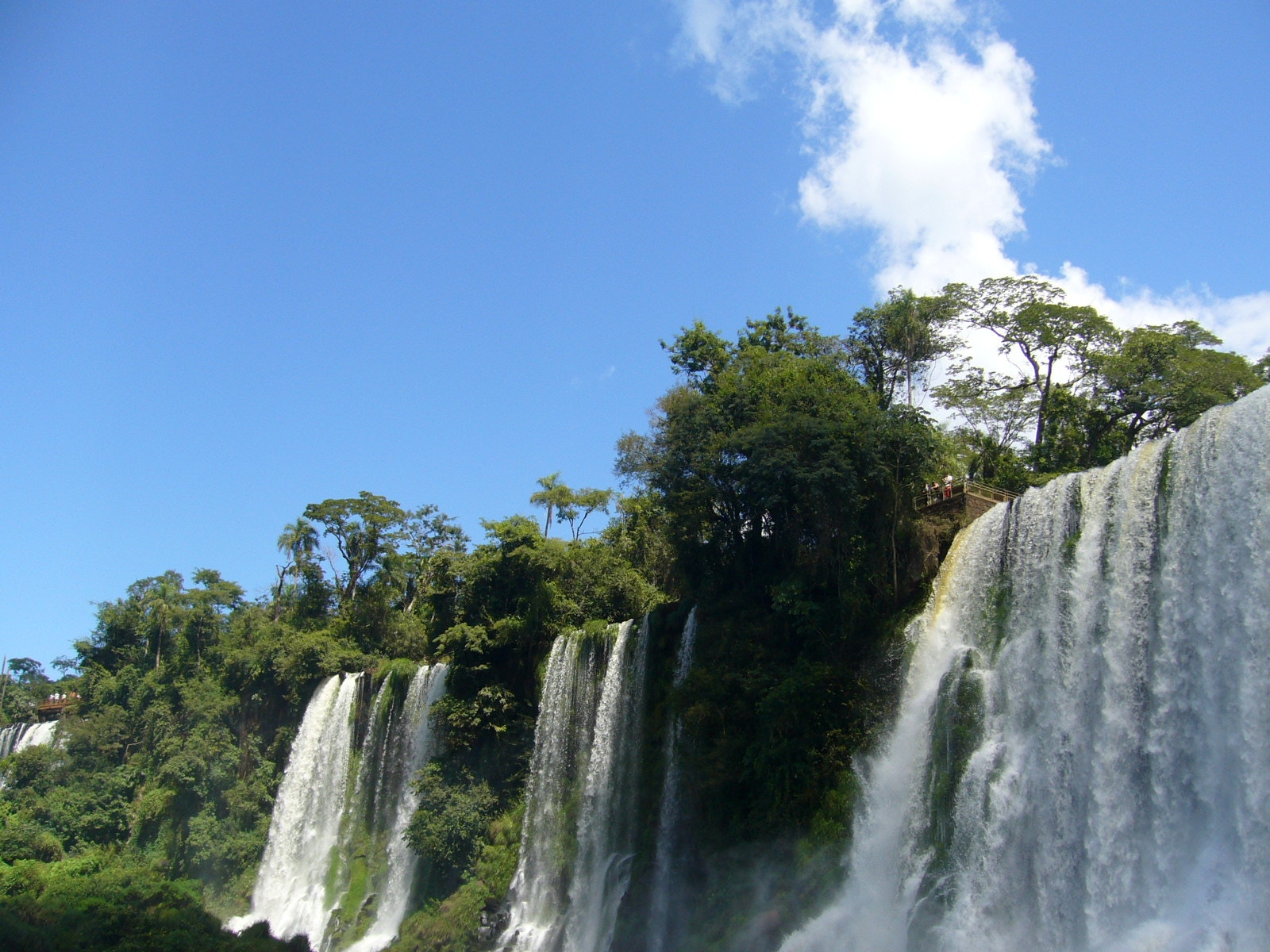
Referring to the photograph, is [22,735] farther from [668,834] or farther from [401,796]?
[668,834]

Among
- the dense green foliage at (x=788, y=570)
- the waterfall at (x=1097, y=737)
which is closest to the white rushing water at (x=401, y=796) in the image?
the dense green foliage at (x=788, y=570)

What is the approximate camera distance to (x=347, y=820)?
3653cm

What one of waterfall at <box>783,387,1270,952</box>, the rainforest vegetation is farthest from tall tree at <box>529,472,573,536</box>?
waterfall at <box>783,387,1270,952</box>

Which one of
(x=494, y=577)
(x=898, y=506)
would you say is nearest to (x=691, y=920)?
(x=898, y=506)

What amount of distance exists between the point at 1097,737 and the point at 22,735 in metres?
63.3

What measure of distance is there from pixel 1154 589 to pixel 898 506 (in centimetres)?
711

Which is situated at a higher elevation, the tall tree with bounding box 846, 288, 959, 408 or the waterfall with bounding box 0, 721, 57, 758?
the tall tree with bounding box 846, 288, 959, 408

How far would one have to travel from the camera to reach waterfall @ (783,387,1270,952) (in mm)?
13695

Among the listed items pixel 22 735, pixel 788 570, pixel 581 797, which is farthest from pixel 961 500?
pixel 22 735

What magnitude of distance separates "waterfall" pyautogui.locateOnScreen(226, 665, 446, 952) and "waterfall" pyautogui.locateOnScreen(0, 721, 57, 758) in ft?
78.3

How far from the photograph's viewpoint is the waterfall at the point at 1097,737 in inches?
539

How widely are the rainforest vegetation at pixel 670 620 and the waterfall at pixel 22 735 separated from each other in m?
5.94

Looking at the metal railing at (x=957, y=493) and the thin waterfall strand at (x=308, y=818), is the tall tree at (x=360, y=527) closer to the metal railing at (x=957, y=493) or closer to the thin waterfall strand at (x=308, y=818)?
the thin waterfall strand at (x=308, y=818)

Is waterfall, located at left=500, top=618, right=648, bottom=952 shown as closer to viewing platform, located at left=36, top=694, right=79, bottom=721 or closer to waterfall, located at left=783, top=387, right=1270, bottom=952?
waterfall, located at left=783, top=387, right=1270, bottom=952
